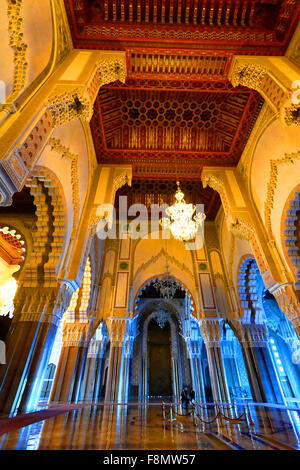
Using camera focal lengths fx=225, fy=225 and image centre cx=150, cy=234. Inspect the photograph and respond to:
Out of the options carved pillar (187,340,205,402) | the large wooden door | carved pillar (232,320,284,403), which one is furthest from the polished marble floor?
the large wooden door

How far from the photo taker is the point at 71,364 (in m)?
6.71

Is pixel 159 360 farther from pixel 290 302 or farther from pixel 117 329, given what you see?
pixel 290 302

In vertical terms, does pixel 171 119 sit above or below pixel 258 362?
above

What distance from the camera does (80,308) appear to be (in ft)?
23.8

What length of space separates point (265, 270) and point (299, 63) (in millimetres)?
4223

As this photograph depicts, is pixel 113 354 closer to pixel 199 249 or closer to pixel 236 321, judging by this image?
pixel 236 321

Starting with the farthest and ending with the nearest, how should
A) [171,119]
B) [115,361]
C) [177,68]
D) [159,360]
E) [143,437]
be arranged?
[159,360] < [115,361] < [171,119] < [177,68] < [143,437]

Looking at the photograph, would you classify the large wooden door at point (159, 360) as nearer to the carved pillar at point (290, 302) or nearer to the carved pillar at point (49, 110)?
the carved pillar at point (290, 302)

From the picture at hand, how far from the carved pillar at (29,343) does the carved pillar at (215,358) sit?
5003 mm

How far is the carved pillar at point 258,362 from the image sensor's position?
624 centimetres

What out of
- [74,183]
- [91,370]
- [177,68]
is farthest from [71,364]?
[177,68]

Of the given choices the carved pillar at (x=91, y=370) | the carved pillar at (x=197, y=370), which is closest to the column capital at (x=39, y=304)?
the carved pillar at (x=91, y=370)

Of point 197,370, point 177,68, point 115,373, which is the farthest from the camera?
point 197,370

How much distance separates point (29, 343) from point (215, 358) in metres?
5.84
